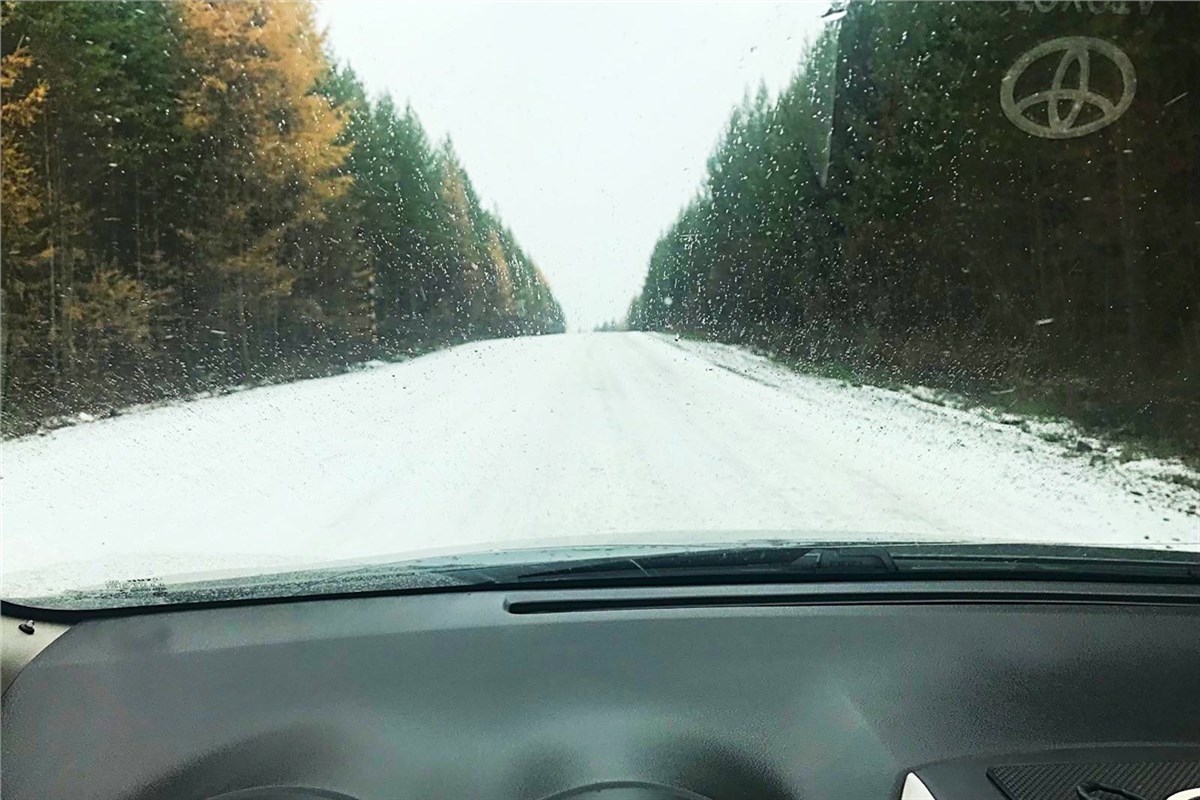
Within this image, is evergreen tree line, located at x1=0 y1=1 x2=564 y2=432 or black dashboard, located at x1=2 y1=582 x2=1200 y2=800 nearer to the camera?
black dashboard, located at x1=2 y1=582 x2=1200 y2=800

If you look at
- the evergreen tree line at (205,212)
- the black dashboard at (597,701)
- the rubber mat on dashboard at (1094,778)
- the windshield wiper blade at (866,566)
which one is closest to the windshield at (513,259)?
the evergreen tree line at (205,212)

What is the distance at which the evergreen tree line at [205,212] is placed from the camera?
4.77 m

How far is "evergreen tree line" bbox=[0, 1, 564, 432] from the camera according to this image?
15.6 feet

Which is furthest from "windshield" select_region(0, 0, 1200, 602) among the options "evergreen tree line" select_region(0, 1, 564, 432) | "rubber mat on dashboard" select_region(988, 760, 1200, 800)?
"rubber mat on dashboard" select_region(988, 760, 1200, 800)

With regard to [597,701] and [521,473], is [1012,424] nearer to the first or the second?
[521,473]

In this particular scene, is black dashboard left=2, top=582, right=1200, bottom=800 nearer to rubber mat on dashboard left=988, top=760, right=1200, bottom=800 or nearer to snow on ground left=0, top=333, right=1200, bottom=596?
rubber mat on dashboard left=988, top=760, right=1200, bottom=800

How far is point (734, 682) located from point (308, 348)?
14.4 feet

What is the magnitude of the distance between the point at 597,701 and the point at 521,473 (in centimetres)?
322

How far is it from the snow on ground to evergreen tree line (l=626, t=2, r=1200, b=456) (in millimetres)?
754

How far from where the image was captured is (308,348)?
247 inches

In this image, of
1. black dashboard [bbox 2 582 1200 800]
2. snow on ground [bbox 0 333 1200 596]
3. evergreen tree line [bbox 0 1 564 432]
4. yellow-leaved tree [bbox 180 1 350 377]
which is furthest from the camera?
yellow-leaved tree [bbox 180 1 350 377]

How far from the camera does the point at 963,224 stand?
370 inches

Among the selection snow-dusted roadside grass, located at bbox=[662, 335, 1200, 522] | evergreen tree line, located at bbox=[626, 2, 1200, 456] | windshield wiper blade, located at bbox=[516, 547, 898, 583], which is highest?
evergreen tree line, located at bbox=[626, 2, 1200, 456]

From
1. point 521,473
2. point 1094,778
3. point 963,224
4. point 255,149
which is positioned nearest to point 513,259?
point 521,473
